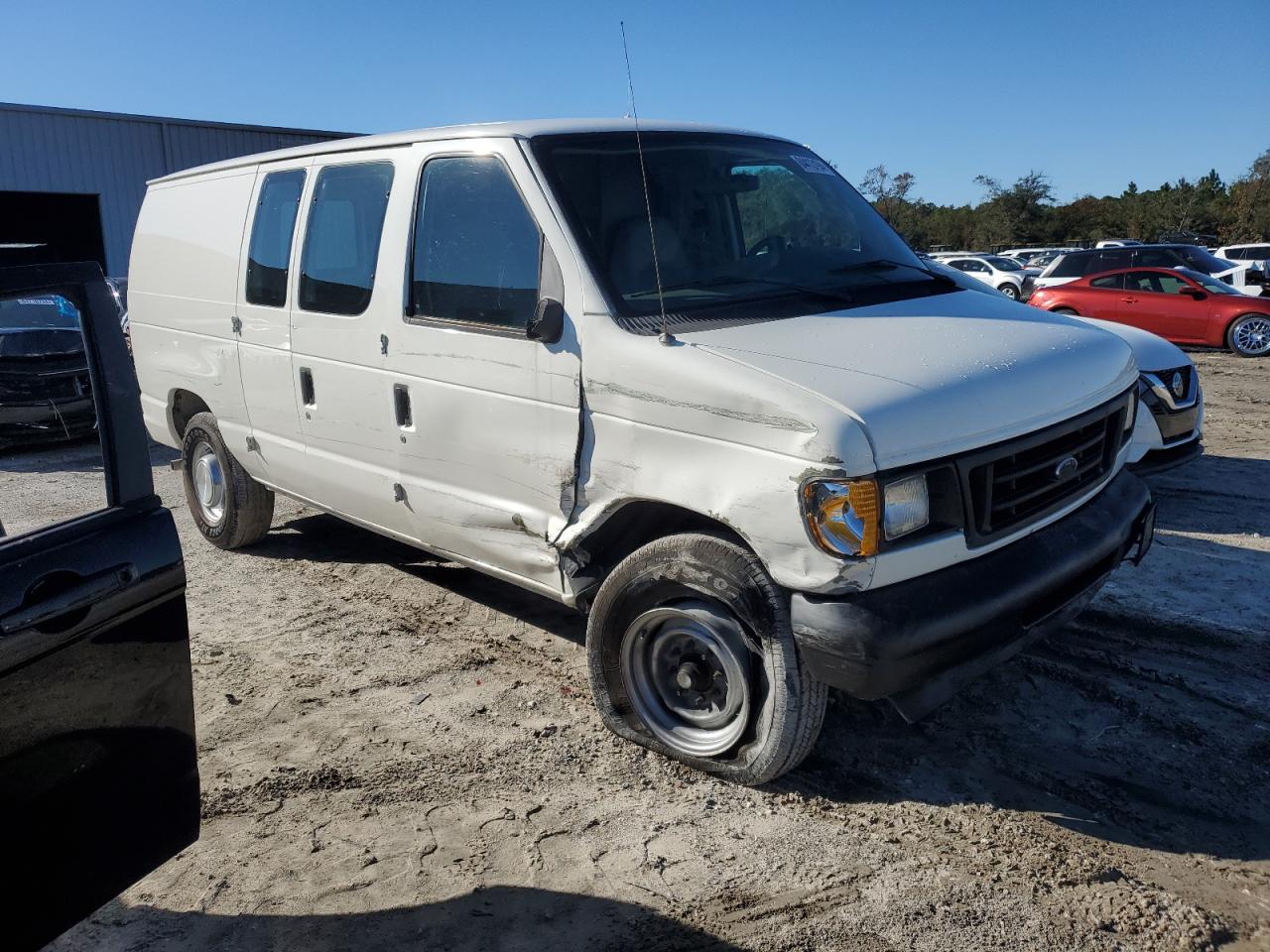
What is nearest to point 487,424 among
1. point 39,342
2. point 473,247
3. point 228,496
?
point 473,247

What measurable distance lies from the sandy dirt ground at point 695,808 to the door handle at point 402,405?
1083 mm

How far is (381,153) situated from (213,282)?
1.63m

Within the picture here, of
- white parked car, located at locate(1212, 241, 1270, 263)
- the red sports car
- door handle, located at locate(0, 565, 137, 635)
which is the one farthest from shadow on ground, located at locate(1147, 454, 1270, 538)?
white parked car, located at locate(1212, 241, 1270, 263)

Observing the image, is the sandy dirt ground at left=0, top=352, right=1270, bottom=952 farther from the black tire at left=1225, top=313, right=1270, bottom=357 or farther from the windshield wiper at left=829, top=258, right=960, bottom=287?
the black tire at left=1225, top=313, right=1270, bottom=357

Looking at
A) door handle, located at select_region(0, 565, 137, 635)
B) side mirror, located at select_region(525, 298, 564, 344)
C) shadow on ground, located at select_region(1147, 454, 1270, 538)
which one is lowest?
shadow on ground, located at select_region(1147, 454, 1270, 538)

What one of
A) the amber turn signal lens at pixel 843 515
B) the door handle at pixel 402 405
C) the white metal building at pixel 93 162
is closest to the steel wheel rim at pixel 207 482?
the door handle at pixel 402 405

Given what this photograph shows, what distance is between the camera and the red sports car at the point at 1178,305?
14.3 meters

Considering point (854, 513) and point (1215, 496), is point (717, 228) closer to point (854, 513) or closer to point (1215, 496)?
point (854, 513)

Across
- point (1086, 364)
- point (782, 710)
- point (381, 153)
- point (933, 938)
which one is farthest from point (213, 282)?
point (933, 938)

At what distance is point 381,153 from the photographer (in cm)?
420

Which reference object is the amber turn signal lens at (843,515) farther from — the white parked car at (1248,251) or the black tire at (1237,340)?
the white parked car at (1248,251)

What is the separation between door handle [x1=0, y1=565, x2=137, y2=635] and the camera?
1.90m

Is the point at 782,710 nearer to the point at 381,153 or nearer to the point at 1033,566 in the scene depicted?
the point at 1033,566

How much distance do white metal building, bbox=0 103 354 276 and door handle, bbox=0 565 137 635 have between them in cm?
2339
